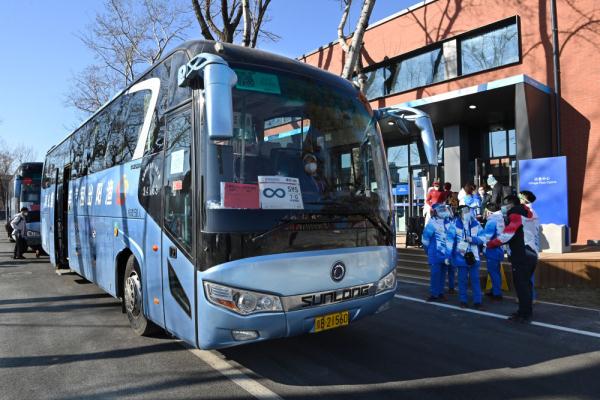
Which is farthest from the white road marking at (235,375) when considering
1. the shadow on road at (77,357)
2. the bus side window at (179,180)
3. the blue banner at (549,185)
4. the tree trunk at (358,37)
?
the tree trunk at (358,37)

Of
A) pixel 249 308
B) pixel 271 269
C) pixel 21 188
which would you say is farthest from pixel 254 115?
pixel 21 188

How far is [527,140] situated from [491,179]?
7.46 feet

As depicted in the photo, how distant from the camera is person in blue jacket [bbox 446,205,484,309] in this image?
6844mm

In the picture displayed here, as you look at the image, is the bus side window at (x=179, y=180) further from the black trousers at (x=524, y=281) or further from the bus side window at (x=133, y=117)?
the black trousers at (x=524, y=281)

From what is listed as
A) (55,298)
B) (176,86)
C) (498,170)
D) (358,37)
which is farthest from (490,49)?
(55,298)

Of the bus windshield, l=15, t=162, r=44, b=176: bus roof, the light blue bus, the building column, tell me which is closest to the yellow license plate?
the light blue bus

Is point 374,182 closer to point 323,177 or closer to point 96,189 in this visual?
point 323,177

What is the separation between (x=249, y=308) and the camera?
360 centimetres

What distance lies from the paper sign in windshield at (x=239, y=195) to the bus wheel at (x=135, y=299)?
6.61 ft

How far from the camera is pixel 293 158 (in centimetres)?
406

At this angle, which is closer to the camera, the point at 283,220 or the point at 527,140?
the point at 283,220

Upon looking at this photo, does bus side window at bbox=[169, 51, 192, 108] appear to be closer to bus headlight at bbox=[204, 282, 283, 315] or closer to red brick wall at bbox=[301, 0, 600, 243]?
bus headlight at bbox=[204, 282, 283, 315]

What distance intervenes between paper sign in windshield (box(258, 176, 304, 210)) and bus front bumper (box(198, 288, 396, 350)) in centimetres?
94

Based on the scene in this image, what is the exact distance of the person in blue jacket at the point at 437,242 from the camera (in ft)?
23.2
